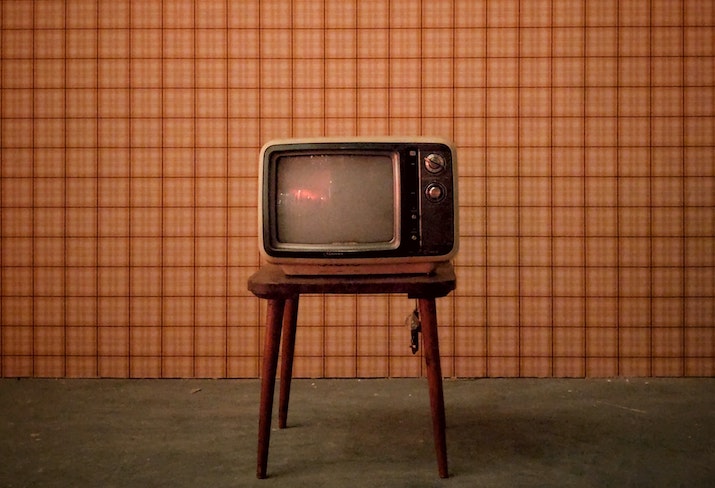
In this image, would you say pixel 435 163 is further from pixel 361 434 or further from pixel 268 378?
pixel 361 434

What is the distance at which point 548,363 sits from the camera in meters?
2.70

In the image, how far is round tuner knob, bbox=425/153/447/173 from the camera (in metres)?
1.74

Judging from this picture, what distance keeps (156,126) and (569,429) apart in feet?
6.14

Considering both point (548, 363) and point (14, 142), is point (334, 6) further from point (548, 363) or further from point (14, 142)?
point (548, 363)

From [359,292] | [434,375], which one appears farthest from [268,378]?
[434,375]

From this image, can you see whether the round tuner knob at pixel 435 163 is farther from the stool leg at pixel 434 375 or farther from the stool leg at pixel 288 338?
the stool leg at pixel 288 338

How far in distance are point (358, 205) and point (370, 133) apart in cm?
93

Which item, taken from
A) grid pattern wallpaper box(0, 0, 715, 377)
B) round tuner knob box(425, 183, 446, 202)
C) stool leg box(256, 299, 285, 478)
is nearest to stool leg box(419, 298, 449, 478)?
round tuner knob box(425, 183, 446, 202)

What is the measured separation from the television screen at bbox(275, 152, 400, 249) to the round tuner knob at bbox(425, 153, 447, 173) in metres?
0.10

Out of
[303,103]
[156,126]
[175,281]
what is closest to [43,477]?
[175,281]

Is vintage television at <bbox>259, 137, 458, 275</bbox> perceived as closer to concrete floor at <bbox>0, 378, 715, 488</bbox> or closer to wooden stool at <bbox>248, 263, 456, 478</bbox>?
wooden stool at <bbox>248, 263, 456, 478</bbox>

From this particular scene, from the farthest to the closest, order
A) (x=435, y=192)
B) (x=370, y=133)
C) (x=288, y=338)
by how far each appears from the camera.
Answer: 1. (x=370, y=133)
2. (x=288, y=338)
3. (x=435, y=192)

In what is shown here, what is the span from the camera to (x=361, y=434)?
6.85 feet

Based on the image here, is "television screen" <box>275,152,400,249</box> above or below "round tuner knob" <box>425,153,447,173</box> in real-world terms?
below
